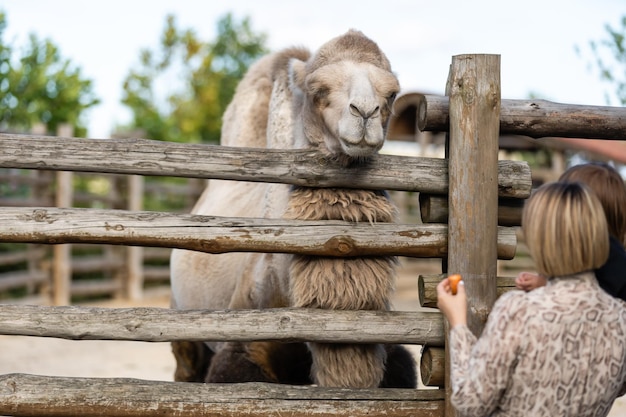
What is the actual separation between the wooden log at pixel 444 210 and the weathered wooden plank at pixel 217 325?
0.49m

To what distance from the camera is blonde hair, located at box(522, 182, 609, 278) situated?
2330 millimetres

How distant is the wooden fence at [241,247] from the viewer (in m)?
3.59

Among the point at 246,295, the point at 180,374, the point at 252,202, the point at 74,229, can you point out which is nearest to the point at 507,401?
the point at 74,229

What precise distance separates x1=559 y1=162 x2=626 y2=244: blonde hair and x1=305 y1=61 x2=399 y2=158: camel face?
3.11ft

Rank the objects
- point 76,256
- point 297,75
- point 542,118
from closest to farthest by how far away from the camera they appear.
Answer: point 542,118 < point 297,75 < point 76,256

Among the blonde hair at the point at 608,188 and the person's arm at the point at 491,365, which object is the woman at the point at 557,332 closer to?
the person's arm at the point at 491,365

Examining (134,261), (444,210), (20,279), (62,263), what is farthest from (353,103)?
(134,261)

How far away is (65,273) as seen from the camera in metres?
12.7

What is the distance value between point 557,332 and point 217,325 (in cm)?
172

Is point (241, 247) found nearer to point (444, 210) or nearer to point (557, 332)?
Answer: point (444, 210)

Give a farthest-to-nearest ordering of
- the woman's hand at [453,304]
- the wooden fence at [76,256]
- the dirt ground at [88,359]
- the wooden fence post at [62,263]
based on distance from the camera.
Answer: the wooden fence post at [62,263]
the wooden fence at [76,256]
the dirt ground at [88,359]
the woman's hand at [453,304]

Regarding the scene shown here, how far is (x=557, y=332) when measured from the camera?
2363mm

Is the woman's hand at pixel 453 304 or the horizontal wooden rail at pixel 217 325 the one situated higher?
the woman's hand at pixel 453 304

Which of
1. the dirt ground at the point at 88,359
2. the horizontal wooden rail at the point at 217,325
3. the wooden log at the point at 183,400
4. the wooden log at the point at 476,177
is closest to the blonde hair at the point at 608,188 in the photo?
the wooden log at the point at 476,177
